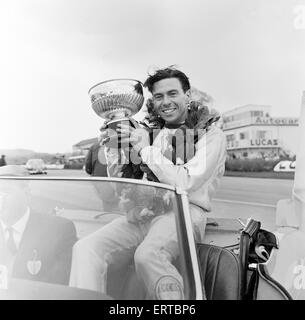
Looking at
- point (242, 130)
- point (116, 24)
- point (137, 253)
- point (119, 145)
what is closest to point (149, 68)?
point (116, 24)

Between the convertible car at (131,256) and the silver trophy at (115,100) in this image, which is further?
the silver trophy at (115,100)

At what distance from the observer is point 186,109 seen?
6.11ft

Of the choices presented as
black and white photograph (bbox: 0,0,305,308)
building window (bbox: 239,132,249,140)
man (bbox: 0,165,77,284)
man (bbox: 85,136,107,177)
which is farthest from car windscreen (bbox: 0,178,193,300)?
building window (bbox: 239,132,249,140)

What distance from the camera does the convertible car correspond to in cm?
109

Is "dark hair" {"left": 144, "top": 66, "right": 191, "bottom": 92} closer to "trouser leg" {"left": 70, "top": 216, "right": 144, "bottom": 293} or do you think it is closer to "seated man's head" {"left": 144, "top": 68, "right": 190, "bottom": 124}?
"seated man's head" {"left": 144, "top": 68, "right": 190, "bottom": 124}

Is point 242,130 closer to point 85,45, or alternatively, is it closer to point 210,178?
point 210,178

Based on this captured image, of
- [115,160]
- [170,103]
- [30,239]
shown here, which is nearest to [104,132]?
[115,160]

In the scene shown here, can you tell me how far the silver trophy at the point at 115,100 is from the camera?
174 centimetres

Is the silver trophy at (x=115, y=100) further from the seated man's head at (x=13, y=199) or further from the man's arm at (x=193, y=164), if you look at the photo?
the seated man's head at (x=13, y=199)

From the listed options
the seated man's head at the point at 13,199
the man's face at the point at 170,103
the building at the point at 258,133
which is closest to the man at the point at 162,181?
the man's face at the point at 170,103

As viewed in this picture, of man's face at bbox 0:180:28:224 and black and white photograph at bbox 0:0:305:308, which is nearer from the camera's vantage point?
man's face at bbox 0:180:28:224

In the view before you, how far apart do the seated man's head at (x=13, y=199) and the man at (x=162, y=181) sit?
24cm

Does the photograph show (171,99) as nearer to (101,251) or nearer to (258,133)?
(258,133)
